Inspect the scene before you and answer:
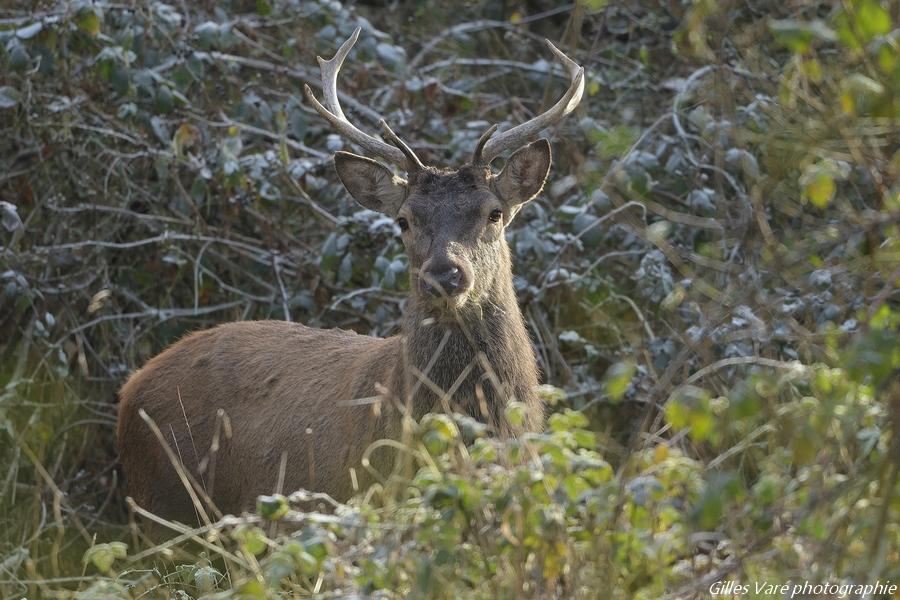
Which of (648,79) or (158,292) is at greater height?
(648,79)

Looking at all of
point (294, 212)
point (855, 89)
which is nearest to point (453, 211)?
point (294, 212)

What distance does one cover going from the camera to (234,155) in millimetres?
7484

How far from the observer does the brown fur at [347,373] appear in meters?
5.54

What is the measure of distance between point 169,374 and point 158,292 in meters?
1.51

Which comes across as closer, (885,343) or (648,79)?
(885,343)

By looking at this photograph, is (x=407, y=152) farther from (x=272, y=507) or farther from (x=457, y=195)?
(x=272, y=507)

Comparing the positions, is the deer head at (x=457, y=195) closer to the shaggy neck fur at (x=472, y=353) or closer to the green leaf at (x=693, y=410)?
the shaggy neck fur at (x=472, y=353)

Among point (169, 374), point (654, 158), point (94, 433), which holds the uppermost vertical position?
point (654, 158)

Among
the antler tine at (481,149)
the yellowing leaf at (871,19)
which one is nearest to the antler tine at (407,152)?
the antler tine at (481,149)

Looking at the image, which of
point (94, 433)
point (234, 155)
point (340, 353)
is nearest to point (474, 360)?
point (340, 353)

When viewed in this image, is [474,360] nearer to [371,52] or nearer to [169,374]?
[169,374]

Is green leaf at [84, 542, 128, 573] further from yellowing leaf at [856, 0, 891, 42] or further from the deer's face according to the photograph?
yellowing leaf at [856, 0, 891, 42]

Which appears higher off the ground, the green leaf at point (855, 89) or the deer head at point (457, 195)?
the green leaf at point (855, 89)

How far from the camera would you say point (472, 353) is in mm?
5594
